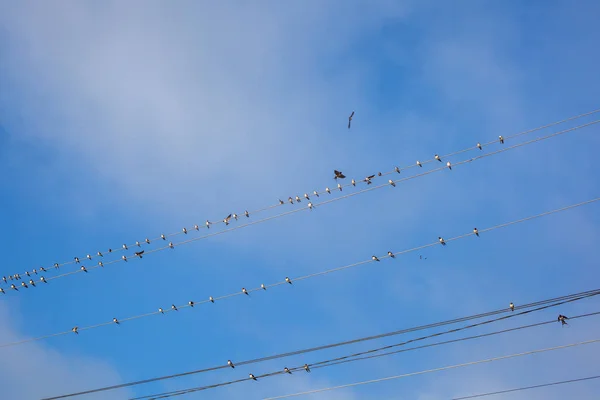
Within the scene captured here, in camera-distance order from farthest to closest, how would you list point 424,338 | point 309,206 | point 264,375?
point 309,206 < point 264,375 < point 424,338

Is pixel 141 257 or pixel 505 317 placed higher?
pixel 141 257

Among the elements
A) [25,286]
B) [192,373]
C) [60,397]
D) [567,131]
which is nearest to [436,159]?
[567,131]

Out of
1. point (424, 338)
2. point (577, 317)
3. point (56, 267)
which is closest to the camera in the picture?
point (577, 317)

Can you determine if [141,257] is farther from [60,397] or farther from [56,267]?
[60,397]

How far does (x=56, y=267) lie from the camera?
35656 millimetres

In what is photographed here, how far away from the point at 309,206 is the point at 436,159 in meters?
6.53

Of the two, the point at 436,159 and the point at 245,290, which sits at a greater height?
the point at 436,159

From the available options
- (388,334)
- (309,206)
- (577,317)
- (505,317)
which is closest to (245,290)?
(309,206)

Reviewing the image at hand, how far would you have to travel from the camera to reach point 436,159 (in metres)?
29.8

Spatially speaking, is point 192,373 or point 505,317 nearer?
point 505,317

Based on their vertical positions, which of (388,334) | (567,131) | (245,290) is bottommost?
(388,334)

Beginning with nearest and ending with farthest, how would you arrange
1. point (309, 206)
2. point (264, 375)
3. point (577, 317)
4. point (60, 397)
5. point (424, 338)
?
point (577, 317) → point (424, 338) → point (264, 375) → point (60, 397) → point (309, 206)

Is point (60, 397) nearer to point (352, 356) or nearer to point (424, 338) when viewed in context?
point (352, 356)

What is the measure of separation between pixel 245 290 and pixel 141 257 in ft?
23.0
